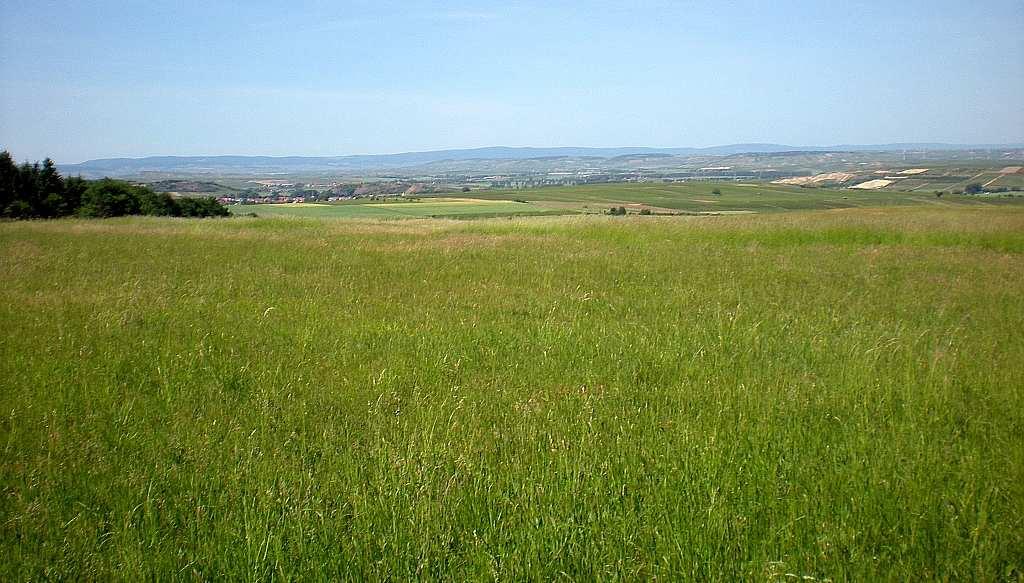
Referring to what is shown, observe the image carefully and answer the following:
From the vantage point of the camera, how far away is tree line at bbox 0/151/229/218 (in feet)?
110

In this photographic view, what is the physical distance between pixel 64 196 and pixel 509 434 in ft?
140

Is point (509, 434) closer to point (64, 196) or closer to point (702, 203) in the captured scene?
point (702, 203)

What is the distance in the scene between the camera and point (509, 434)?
13.3ft

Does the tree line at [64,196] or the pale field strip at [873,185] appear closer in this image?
the tree line at [64,196]

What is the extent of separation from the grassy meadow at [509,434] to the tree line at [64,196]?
30972mm

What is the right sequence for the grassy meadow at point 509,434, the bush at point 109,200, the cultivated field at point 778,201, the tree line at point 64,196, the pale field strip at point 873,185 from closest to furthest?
1. the grassy meadow at point 509,434
2. the cultivated field at point 778,201
3. the tree line at point 64,196
4. the bush at point 109,200
5. the pale field strip at point 873,185

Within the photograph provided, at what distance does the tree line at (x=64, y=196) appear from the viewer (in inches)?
1316

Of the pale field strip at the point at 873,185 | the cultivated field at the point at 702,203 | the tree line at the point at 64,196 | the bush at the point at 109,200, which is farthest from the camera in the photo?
the pale field strip at the point at 873,185

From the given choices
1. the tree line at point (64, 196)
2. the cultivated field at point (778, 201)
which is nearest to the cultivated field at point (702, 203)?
the cultivated field at point (778, 201)

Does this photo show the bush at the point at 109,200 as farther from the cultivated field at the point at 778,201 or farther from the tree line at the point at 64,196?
the cultivated field at the point at 778,201

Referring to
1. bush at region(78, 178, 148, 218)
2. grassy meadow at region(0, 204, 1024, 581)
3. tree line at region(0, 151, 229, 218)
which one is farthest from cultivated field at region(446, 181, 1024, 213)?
bush at region(78, 178, 148, 218)

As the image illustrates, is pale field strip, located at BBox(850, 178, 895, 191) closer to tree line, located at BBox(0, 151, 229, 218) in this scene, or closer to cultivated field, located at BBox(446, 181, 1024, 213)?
cultivated field, located at BBox(446, 181, 1024, 213)

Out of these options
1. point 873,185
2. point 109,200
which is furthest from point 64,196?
point 873,185

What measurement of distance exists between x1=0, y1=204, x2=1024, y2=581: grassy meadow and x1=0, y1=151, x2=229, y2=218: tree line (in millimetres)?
30972
